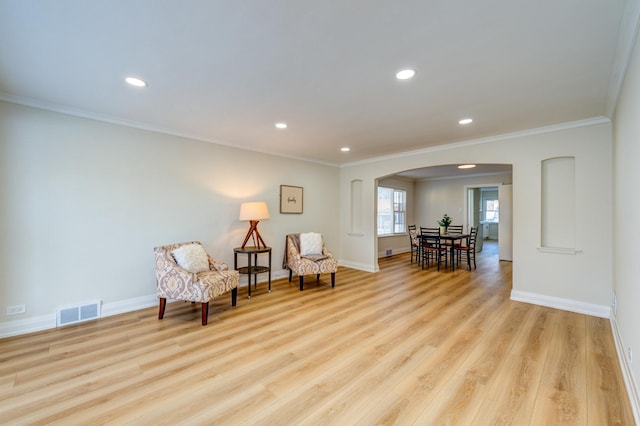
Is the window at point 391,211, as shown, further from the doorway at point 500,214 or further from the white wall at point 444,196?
the doorway at point 500,214

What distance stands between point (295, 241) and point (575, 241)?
13.4 ft

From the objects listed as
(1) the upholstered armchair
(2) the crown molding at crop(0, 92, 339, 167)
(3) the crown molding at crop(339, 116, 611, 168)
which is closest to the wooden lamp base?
(1) the upholstered armchair

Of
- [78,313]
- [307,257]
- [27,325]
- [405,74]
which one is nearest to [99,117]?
[78,313]

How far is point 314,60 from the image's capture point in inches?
85.5

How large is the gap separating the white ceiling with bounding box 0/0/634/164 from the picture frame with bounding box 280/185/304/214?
6.42 feet

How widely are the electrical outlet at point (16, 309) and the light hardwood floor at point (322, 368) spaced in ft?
1.04

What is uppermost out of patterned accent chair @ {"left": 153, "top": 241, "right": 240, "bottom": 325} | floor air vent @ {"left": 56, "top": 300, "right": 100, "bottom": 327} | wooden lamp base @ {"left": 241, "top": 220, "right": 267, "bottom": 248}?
wooden lamp base @ {"left": 241, "top": 220, "right": 267, "bottom": 248}

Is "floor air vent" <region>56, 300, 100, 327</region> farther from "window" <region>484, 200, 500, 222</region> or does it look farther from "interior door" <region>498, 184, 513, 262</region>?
"window" <region>484, 200, 500, 222</region>

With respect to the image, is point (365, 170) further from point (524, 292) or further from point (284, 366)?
point (284, 366)

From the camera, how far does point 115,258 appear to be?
3561 mm

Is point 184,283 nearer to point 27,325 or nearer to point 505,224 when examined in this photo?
point 27,325

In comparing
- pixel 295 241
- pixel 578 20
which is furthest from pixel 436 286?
pixel 578 20

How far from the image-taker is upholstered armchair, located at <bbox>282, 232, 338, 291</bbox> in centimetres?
468

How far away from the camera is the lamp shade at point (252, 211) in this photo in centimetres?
437
